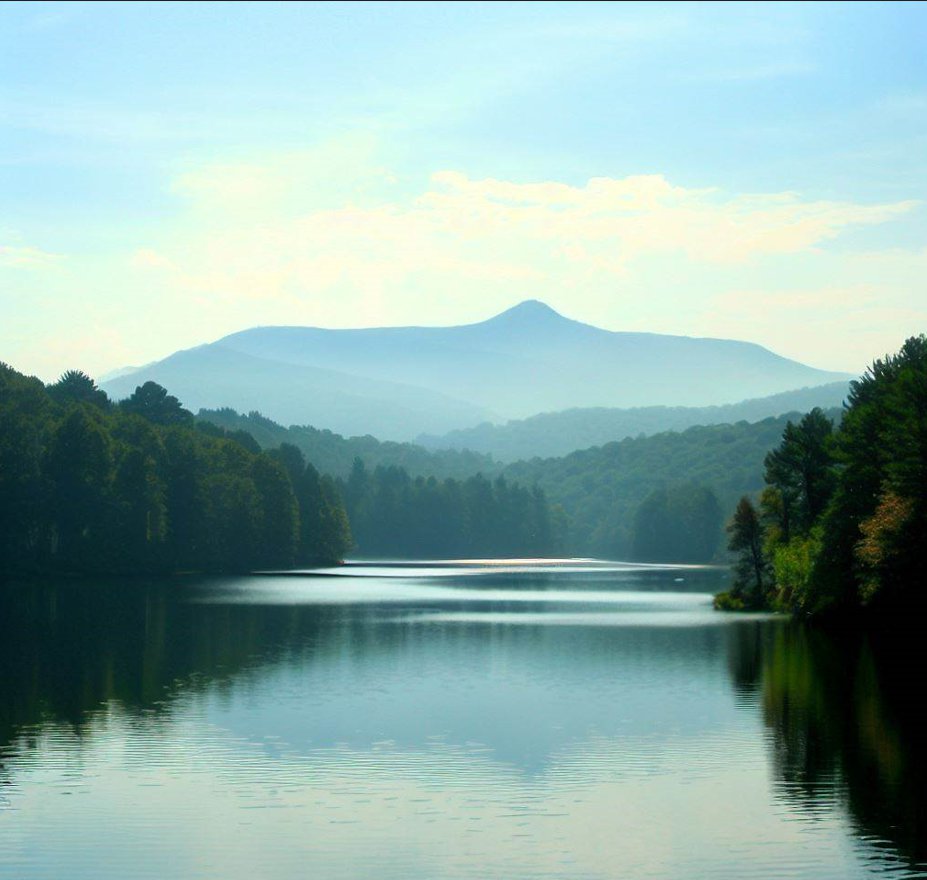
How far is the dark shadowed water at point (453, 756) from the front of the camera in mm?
31672

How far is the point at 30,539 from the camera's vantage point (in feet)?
563

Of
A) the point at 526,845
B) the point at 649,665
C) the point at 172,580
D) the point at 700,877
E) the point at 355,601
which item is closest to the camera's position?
the point at 700,877

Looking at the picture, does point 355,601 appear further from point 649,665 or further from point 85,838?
point 85,838

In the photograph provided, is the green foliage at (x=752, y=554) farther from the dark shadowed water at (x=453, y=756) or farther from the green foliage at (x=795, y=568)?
the dark shadowed water at (x=453, y=756)

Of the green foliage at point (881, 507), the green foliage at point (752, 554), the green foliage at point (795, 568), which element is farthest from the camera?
the green foliage at point (752, 554)

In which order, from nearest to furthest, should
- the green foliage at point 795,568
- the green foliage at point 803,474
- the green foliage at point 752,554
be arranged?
the green foliage at point 795,568 < the green foliage at point 803,474 < the green foliage at point 752,554

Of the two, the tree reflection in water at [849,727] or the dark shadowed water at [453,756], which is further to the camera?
the tree reflection in water at [849,727]

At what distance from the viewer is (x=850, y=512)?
97938 millimetres

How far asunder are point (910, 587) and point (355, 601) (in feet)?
182

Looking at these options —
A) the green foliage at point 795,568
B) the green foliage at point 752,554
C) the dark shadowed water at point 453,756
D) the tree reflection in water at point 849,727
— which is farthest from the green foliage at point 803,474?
the tree reflection in water at point 849,727

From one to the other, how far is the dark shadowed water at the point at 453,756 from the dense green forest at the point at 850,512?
6.31m

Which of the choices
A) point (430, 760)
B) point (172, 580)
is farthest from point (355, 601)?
point (430, 760)

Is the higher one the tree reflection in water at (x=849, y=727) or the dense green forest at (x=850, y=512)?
the dense green forest at (x=850, y=512)

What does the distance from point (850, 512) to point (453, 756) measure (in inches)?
2375
